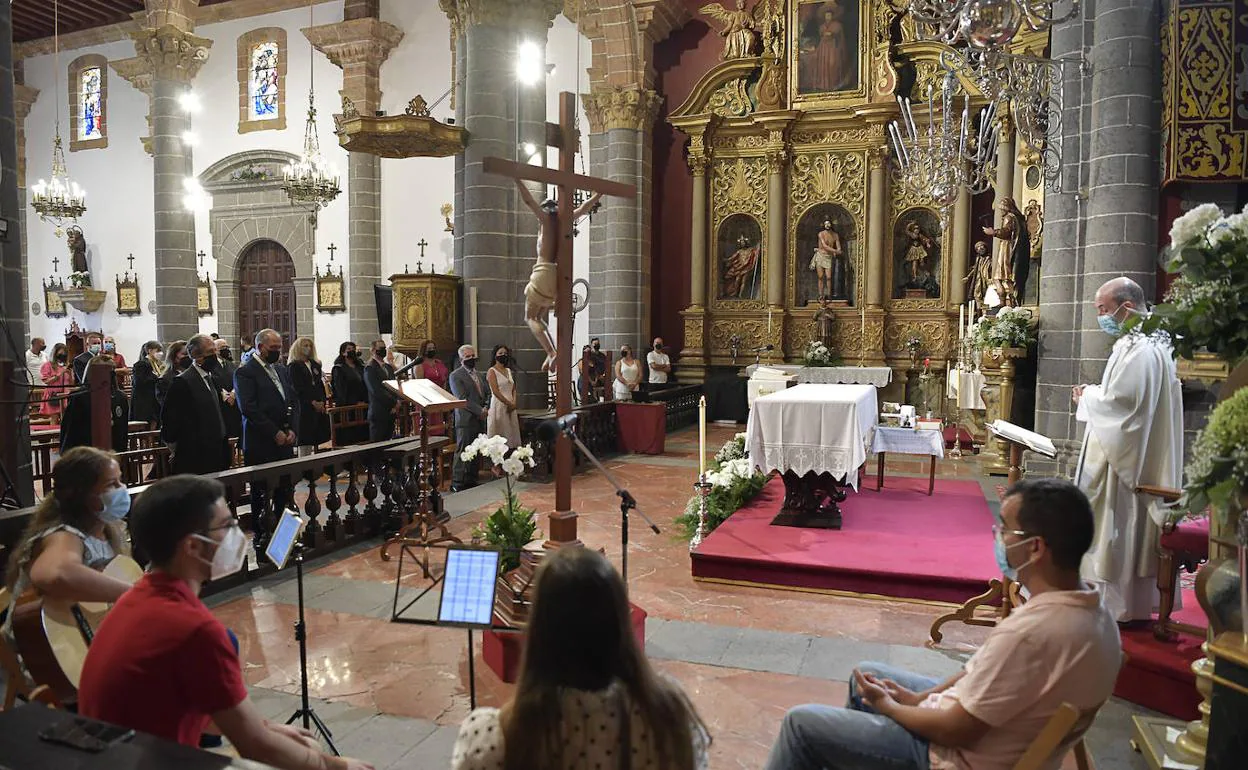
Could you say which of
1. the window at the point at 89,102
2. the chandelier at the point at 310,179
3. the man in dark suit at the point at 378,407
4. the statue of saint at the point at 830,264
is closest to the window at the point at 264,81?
the window at the point at 89,102

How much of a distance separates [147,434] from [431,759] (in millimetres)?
6322

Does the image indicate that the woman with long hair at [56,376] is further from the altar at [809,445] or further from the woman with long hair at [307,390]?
the altar at [809,445]

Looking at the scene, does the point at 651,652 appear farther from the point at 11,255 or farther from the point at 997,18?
the point at 11,255

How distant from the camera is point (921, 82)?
1457 cm

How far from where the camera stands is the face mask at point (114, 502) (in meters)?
3.00

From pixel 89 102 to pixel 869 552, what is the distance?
79.9ft

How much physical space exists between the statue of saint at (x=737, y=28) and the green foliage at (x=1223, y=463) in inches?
574

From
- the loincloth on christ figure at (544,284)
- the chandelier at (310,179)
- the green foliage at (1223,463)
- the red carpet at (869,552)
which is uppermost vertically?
the chandelier at (310,179)

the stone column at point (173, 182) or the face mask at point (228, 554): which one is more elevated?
the stone column at point (173, 182)

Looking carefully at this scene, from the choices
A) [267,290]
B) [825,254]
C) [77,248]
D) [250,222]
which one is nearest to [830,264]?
[825,254]

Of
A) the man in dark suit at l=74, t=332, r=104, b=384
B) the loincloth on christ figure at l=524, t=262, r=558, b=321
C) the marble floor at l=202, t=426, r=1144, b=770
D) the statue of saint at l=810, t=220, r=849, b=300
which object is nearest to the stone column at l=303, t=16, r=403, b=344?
the man in dark suit at l=74, t=332, r=104, b=384

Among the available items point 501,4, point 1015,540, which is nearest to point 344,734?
point 1015,540

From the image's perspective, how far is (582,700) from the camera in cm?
156

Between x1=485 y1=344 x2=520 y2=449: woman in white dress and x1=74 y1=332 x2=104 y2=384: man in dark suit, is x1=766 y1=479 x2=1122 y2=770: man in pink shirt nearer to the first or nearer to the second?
x1=485 y1=344 x2=520 y2=449: woman in white dress
